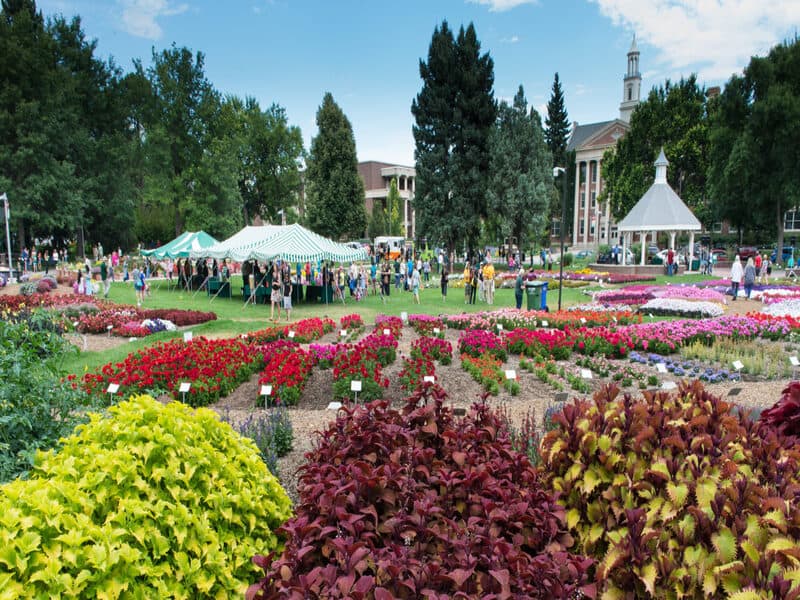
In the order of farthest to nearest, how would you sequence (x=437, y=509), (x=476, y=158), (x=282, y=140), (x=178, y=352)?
(x=282, y=140) → (x=476, y=158) → (x=178, y=352) → (x=437, y=509)

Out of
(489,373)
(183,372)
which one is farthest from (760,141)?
(183,372)

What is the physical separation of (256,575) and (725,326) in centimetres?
1265

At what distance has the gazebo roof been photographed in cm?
3059

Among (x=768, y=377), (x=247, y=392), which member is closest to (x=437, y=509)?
(x=247, y=392)

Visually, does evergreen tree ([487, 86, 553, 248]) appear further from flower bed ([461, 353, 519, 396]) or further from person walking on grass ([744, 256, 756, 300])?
flower bed ([461, 353, 519, 396])

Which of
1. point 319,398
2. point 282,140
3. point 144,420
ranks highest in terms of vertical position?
point 282,140

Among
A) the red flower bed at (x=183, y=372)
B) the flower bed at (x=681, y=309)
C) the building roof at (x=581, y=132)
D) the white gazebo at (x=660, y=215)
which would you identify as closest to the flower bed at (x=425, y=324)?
the red flower bed at (x=183, y=372)

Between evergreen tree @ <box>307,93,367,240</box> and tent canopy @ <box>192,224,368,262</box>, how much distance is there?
2634 centimetres

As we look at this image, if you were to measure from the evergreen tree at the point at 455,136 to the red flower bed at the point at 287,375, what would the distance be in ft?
95.3

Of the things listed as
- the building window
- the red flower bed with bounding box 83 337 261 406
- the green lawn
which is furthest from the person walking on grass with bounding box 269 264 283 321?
the building window

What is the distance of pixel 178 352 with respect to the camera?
8898 millimetres

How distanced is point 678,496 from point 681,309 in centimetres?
1534

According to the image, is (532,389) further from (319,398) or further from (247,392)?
(247,392)

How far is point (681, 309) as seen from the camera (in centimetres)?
1598
